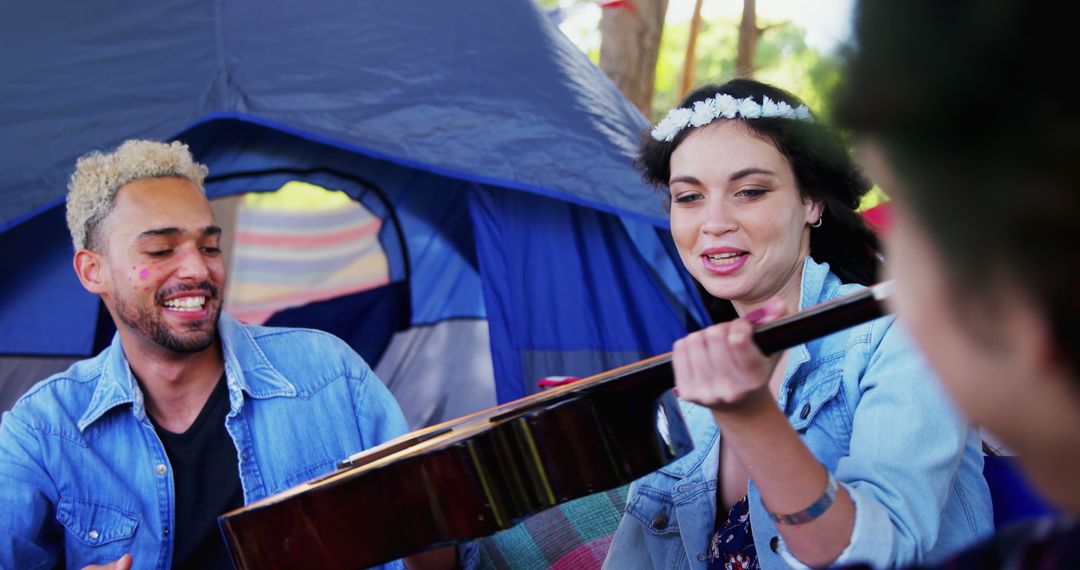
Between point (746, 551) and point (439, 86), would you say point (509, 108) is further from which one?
point (746, 551)

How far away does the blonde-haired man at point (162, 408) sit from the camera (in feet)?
6.68

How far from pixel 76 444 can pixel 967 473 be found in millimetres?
1654

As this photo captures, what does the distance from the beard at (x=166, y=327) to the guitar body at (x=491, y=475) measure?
86cm

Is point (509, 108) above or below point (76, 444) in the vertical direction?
above

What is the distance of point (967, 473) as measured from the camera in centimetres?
150

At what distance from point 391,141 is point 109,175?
0.72 m

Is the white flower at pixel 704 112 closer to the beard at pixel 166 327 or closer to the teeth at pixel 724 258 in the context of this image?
the teeth at pixel 724 258

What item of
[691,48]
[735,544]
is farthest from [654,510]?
[691,48]

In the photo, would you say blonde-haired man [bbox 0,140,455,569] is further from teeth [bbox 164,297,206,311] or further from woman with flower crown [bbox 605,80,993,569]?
woman with flower crown [bbox 605,80,993,569]

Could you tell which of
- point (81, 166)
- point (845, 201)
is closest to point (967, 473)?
point (845, 201)

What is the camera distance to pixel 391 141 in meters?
2.73

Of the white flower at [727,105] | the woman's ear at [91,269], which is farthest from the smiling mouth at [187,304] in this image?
the white flower at [727,105]

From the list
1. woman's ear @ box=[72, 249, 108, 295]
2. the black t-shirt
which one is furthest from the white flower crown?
woman's ear @ box=[72, 249, 108, 295]

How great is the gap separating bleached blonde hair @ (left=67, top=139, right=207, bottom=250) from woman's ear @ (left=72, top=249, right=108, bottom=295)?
0.9 inches
